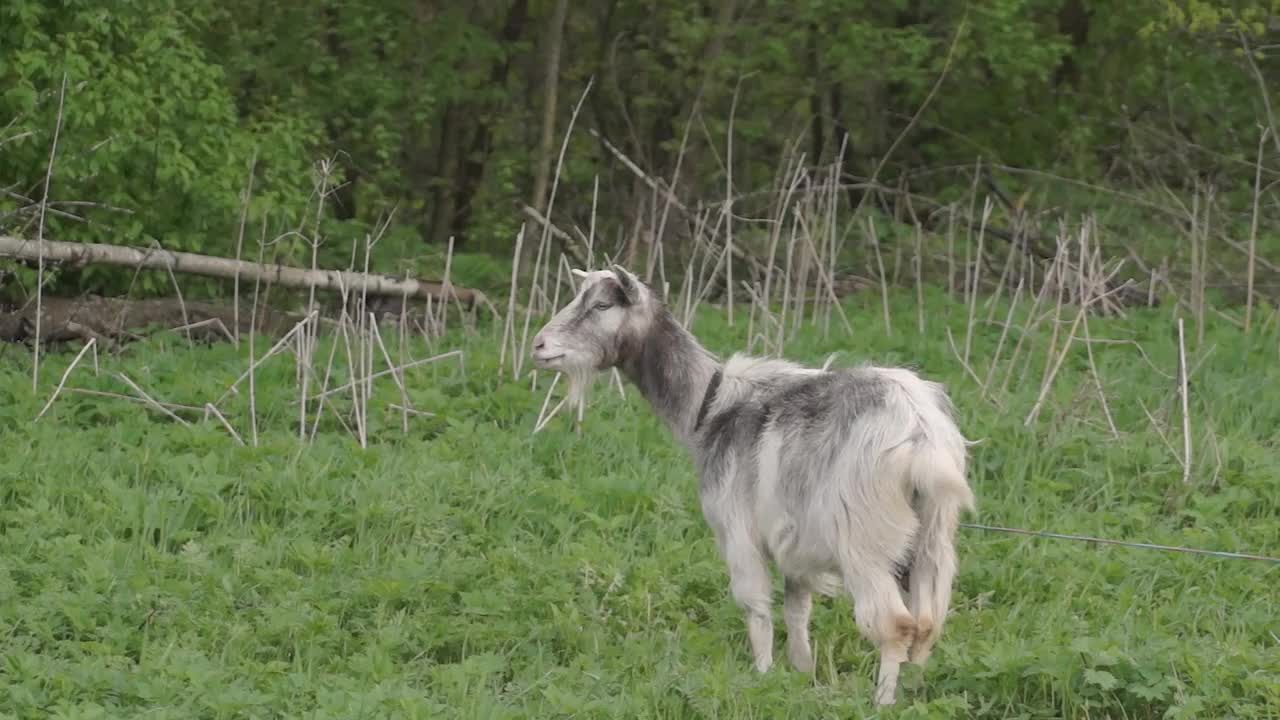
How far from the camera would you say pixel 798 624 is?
5.99 metres

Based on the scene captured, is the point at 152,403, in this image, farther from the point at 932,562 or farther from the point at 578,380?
the point at 932,562

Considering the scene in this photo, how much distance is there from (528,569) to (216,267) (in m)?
5.96

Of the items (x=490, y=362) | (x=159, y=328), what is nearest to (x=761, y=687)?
(x=490, y=362)

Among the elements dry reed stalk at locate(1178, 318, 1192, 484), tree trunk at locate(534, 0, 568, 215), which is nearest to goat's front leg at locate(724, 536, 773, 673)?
dry reed stalk at locate(1178, 318, 1192, 484)

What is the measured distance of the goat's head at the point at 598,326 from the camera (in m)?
6.18

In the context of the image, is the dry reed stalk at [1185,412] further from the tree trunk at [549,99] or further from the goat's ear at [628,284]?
the tree trunk at [549,99]

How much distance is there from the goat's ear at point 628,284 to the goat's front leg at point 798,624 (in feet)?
4.14

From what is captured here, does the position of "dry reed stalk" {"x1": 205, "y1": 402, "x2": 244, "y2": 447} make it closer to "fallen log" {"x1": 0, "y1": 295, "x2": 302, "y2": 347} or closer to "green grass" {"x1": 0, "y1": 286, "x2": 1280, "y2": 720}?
"green grass" {"x1": 0, "y1": 286, "x2": 1280, "y2": 720}

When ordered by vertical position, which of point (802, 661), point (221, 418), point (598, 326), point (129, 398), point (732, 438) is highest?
point (598, 326)

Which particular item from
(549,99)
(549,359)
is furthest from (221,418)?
(549,99)

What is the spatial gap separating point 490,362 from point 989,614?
4.56m

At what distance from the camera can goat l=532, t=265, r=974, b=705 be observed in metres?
5.36

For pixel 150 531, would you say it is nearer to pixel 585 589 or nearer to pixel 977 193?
pixel 585 589

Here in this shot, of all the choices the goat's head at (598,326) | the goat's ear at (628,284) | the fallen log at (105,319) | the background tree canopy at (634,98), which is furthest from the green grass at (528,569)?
the background tree canopy at (634,98)
